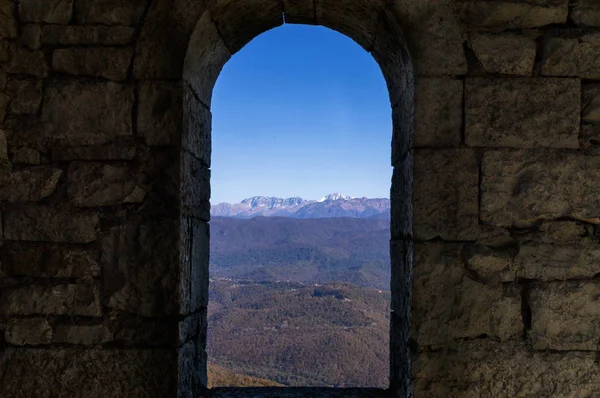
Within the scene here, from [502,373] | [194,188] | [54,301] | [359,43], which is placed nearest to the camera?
[502,373]

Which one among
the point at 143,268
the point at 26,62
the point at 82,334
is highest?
the point at 26,62

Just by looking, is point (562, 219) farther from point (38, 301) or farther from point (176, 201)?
point (38, 301)

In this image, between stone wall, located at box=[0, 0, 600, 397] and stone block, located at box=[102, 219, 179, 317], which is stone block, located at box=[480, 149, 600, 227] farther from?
stone block, located at box=[102, 219, 179, 317]

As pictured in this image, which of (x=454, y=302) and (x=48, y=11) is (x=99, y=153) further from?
(x=454, y=302)

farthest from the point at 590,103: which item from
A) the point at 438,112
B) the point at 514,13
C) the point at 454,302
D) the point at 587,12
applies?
the point at 454,302

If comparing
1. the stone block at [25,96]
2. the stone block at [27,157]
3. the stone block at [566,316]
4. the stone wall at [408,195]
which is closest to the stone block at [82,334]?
the stone wall at [408,195]

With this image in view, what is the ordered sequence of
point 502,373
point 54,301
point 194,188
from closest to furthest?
point 502,373
point 54,301
point 194,188

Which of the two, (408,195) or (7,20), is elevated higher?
(7,20)
